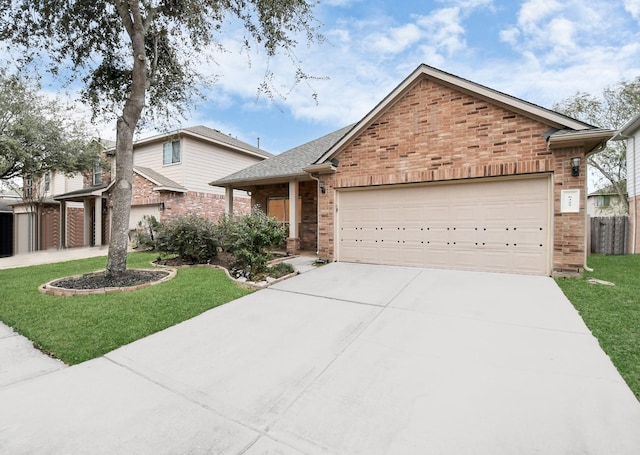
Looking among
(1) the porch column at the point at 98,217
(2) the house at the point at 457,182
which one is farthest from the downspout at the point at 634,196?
(1) the porch column at the point at 98,217

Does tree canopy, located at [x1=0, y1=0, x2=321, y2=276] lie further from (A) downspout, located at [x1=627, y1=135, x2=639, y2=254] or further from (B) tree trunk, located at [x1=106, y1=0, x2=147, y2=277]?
(A) downspout, located at [x1=627, y1=135, x2=639, y2=254]

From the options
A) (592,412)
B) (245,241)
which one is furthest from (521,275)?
(245,241)

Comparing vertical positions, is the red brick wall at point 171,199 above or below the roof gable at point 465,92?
below

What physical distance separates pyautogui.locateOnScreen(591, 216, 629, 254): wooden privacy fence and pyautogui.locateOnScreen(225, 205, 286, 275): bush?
12.3m

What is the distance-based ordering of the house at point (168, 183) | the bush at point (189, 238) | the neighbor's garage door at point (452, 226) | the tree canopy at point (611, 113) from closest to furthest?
the neighbor's garage door at point (452, 226) < the bush at point (189, 238) < the house at point (168, 183) < the tree canopy at point (611, 113)

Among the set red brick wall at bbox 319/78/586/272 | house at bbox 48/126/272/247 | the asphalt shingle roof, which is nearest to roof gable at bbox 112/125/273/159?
house at bbox 48/126/272/247

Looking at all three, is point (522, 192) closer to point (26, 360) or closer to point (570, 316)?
point (570, 316)

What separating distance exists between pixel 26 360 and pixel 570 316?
23.1 ft

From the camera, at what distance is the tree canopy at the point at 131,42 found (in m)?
6.91

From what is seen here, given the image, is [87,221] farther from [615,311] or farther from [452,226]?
[615,311]

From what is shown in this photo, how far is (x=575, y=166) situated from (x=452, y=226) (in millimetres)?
2729

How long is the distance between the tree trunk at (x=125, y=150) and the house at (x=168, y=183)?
7554 millimetres

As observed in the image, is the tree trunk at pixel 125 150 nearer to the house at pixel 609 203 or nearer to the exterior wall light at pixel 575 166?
the exterior wall light at pixel 575 166

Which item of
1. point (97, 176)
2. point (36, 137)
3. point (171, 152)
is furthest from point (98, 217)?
point (171, 152)
